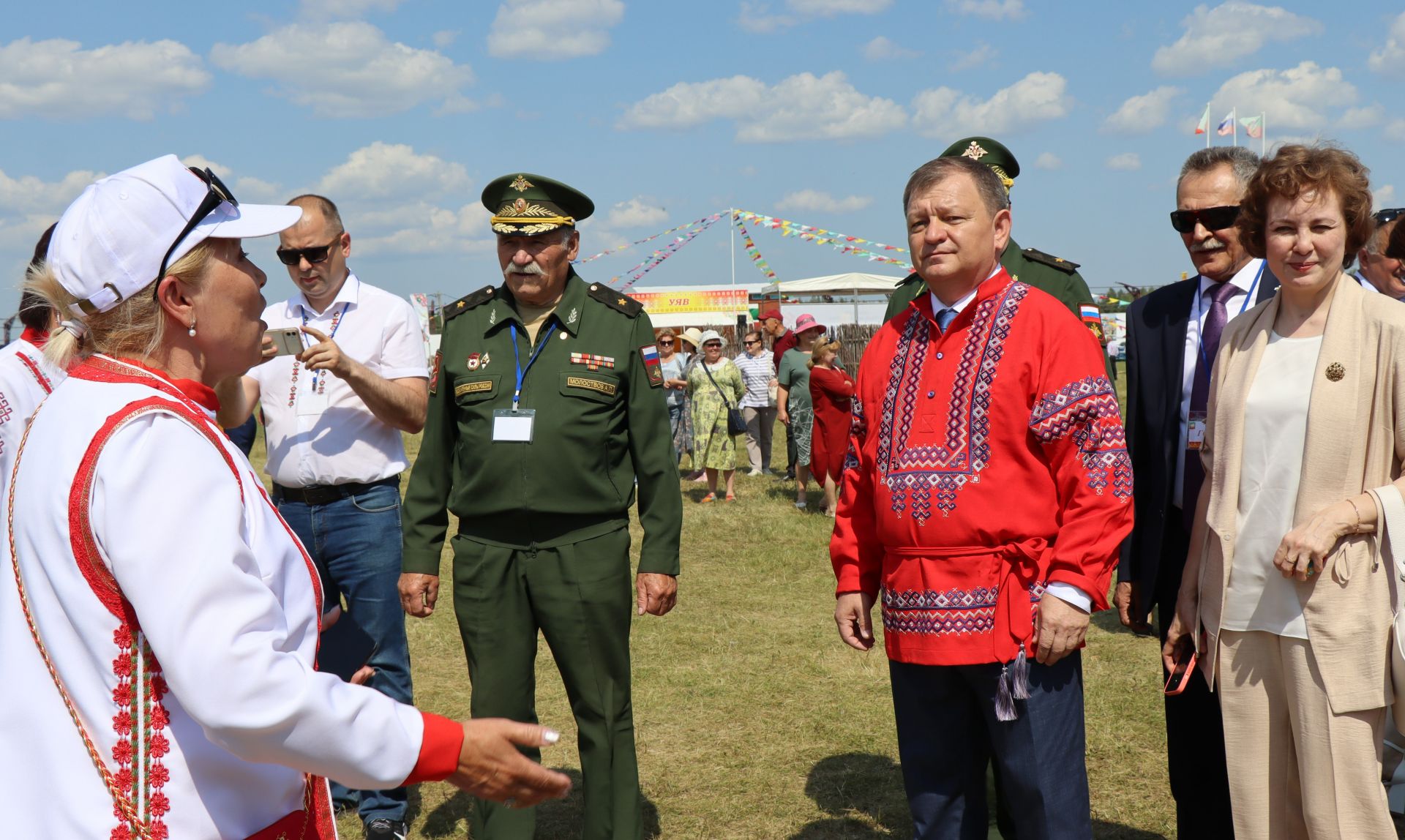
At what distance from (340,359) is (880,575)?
6.59 ft

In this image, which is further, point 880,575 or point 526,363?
point 526,363

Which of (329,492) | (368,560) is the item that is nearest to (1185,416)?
(368,560)

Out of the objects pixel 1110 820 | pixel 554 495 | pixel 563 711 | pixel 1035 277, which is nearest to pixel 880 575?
pixel 554 495

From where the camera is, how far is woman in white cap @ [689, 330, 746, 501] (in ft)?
42.3

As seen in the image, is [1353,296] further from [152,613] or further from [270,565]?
[152,613]

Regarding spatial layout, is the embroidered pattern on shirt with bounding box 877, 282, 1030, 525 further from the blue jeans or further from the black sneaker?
the black sneaker

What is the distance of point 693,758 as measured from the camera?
515 cm

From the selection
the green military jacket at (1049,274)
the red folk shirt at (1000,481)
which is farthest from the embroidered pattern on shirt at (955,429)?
the green military jacket at (1049,274)

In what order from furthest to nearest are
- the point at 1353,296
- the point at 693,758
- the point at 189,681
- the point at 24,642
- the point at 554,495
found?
the point at 693,758, the point at 554,495, the point at 1353,296, the point at 24,642, the point at 189,681

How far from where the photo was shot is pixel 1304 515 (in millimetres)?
2629

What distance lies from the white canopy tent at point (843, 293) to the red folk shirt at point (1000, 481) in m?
28.8

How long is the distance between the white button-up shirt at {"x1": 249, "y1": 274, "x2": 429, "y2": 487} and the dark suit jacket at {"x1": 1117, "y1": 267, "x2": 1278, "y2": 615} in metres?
2.54

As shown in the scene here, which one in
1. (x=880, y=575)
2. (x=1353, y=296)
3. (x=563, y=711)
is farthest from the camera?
(x=563, y=711)

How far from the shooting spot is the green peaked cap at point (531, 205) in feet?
12.3
